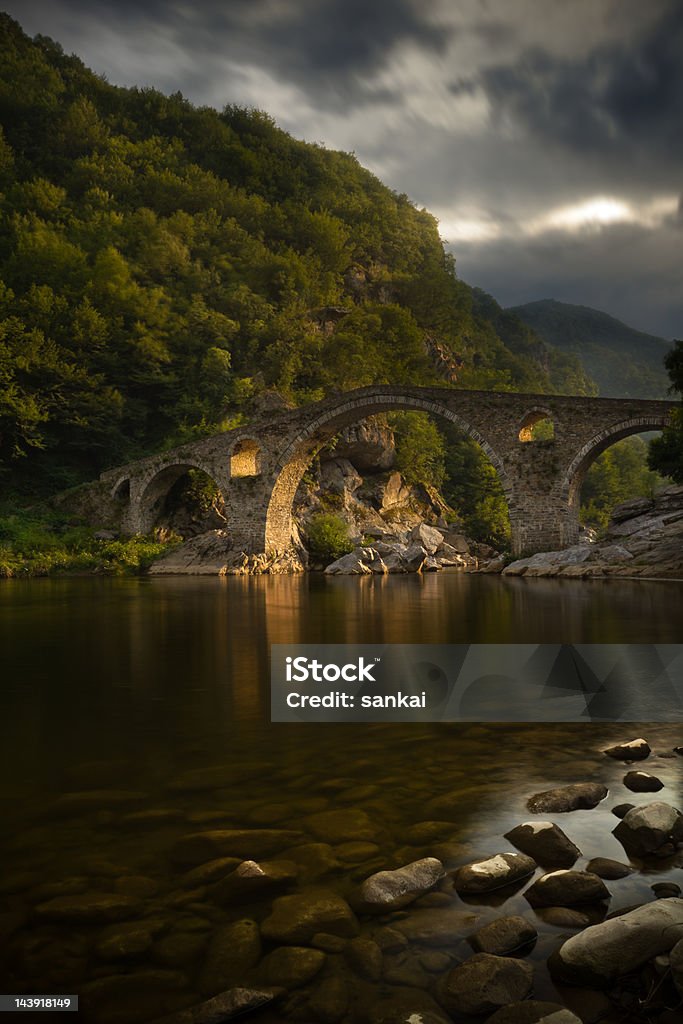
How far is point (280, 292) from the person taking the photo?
45594mm

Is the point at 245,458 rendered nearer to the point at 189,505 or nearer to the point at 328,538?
the point at 189,505

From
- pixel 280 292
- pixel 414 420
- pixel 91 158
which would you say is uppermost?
pixel 91 158

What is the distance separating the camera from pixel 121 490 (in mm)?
34188

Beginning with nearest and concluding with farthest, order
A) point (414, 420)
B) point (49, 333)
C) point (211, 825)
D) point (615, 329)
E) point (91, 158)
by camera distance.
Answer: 1. point (211, 825)
2. point (49, 333)
3. point (414, 420)
4. point (91, 158)
5. point (615, 329)

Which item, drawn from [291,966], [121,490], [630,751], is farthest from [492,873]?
[121,490]

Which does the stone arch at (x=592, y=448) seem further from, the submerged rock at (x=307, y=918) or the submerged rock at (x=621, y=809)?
the submerged rock at (x=307, y=918)

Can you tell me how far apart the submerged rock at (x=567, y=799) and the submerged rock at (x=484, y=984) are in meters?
1.22

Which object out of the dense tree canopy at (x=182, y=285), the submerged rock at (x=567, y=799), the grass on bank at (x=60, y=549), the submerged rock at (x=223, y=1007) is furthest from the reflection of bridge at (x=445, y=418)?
the submerged rock at (x=223, y=1007)

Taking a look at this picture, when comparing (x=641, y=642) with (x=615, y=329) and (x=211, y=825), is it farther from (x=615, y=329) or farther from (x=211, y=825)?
(x=615, y=329)

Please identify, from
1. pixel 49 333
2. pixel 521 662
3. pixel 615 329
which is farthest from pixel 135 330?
pixel 615 329

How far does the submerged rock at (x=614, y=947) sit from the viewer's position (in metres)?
1.83

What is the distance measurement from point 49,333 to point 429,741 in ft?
121

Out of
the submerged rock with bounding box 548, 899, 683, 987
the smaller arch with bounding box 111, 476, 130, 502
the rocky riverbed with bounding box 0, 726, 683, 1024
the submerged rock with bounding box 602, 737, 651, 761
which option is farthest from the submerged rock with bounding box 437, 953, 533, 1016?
the smaller arch with bounding box 111, 476, 130, 502

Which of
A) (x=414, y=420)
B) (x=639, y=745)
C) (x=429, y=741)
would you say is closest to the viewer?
(x=639, y=745)
